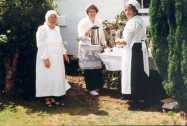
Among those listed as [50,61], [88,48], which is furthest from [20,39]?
[88,48]

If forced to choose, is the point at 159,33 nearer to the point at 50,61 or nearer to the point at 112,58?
the point at 112,58

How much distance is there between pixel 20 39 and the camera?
466 inches

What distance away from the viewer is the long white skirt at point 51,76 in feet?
36.8

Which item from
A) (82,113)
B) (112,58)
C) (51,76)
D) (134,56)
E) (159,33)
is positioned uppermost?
(159,33)

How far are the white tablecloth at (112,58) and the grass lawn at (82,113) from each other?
687 mm

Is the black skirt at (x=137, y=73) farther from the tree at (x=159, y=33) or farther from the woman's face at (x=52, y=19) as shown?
the woman's face at (x=52, y=19)

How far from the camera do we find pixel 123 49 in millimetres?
11000

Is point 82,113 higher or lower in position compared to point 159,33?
lower

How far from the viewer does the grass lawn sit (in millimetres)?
9953

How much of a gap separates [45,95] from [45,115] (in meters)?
0.73

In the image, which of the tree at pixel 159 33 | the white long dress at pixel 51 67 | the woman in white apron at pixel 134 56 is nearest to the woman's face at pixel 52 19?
the white long dress at pixel 51 67

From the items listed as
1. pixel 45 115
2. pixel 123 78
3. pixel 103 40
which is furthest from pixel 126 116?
pixel 103 40

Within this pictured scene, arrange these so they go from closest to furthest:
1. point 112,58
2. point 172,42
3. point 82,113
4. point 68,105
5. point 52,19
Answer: point 172,42, point 82,113, point 52,19, point 68,105, point 112,58

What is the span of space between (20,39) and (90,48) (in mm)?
1493
